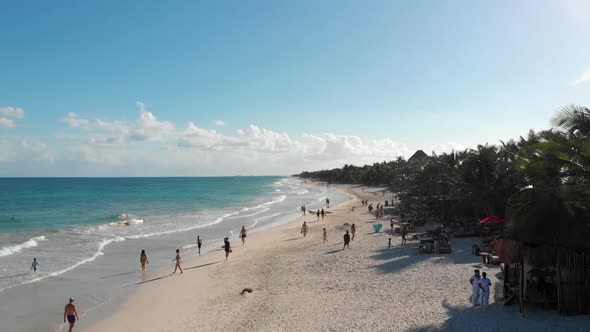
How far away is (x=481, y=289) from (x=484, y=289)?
0.23 feet

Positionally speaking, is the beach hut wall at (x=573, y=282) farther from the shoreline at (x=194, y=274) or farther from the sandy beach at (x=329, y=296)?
the shoreline at (x=194, y=274)

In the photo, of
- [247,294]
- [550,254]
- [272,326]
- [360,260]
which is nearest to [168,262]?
[247,294]

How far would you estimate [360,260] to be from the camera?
18328mm

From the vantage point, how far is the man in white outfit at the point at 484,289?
10.3 m

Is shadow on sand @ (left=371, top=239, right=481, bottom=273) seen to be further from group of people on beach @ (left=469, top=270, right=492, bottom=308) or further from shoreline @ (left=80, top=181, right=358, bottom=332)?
shoreline @ (left=80, top=181, right=358, bottom=332)

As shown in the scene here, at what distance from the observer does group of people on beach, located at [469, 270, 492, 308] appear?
10.3 meters

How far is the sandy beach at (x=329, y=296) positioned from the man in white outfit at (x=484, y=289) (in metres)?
0.27

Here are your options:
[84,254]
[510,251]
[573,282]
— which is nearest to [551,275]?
[573,282]

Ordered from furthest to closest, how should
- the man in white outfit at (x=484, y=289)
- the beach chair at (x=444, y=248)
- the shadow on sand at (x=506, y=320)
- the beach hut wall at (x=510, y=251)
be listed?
1. the beach chair at (x=444, y=248)
2. the man in white outfit at (x=484, y=289)
3. the beach hut wall at (x=510, y=251)
4. the shadow on sand at (x=506, y=320)

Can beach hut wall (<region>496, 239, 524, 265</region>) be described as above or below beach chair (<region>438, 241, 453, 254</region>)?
above

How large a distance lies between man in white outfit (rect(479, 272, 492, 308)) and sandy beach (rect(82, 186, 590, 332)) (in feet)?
0.90

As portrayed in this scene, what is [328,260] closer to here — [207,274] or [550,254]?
[207,274]

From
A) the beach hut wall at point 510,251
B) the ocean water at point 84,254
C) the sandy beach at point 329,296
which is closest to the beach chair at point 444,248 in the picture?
the sandy beach at point 329,296

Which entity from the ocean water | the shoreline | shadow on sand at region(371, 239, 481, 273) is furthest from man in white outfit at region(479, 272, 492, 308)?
the ocean water
